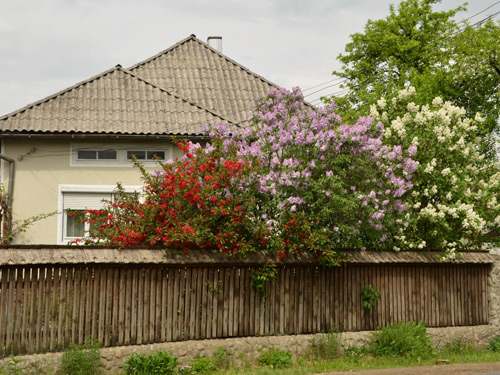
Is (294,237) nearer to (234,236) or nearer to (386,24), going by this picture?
(234,236)

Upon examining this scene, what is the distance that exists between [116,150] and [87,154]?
856mm

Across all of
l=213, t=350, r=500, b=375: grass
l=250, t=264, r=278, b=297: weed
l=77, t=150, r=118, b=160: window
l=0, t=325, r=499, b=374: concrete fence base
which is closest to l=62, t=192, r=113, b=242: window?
l=77, t=150, r=118, b=160: window

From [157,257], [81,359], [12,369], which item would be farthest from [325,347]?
[12,369]

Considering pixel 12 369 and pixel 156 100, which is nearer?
pixel 12 369

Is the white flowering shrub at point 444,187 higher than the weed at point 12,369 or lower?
higher

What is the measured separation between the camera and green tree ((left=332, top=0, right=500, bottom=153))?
87.4 ft

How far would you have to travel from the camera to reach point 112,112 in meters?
18.3

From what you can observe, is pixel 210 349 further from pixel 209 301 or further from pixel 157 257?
pixel 157 257

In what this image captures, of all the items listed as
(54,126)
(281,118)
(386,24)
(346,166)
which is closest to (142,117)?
(54,126)

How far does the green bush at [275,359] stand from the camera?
11305 millimetres

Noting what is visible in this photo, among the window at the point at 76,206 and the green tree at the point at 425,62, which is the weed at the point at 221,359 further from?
the green tree at the point at 425,62

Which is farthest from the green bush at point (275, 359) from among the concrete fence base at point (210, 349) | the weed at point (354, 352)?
the weed at point (354, 352)

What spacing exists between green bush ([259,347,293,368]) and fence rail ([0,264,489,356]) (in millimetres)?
443

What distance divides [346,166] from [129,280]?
16.2ft
